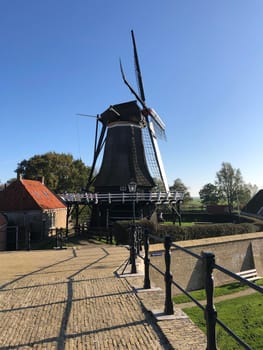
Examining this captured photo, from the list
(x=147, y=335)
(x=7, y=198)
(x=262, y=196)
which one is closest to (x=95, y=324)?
(x=147, y=335)

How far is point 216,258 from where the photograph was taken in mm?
14266

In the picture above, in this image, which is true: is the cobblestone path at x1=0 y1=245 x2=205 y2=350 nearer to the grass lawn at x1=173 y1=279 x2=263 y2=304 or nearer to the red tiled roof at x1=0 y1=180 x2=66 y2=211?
the grass lawn at x1=173 y1=279 x2=263 y2=304

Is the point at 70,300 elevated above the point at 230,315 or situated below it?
above

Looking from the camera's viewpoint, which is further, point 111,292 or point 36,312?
point 111,292

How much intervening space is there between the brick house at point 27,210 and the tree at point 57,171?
636 inches

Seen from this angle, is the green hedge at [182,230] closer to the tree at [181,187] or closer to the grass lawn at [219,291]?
the grass lawn at [219,291]

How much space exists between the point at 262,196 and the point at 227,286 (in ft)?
92.0

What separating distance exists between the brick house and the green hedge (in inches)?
295

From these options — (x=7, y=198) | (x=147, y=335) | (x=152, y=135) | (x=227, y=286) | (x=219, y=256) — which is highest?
(x=152, y=135)

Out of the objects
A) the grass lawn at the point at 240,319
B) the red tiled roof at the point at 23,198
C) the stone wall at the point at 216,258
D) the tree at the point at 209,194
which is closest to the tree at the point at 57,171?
the red tiled roof at the point at 23,198

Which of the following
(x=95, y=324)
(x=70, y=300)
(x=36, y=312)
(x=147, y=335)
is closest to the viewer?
(x=147, y=335)

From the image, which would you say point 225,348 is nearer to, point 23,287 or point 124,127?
point 23,287

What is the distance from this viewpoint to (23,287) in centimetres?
519

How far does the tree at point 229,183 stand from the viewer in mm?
56406
